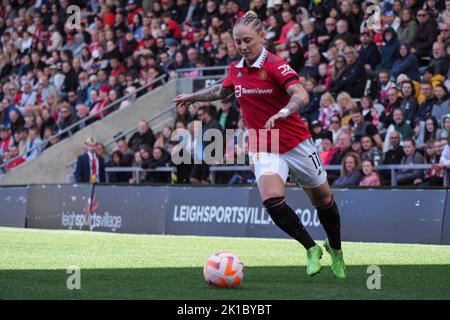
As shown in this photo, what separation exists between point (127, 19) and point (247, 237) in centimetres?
1340

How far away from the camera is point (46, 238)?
17438 mm

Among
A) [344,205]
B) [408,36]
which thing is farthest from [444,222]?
[408,36]

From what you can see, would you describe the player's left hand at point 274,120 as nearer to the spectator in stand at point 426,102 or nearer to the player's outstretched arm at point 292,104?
the player's outstretched arm at point 292,104

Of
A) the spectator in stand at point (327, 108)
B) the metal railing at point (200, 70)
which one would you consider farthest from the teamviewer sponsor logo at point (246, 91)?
the metal railing at point (200, 70)

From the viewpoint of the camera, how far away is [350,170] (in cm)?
1794

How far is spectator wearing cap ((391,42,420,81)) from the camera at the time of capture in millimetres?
19984

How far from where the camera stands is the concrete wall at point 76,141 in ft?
89.9

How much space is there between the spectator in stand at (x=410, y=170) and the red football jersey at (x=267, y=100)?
25.7 feet

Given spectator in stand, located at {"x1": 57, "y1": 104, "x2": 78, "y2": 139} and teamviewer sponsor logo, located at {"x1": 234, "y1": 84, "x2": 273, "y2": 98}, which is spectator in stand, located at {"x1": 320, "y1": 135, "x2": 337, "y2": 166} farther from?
spectator in stand, located at {"x1": 57, "y1": 104, "x2": 78, "y2": 139}

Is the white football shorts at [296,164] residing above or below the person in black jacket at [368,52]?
below

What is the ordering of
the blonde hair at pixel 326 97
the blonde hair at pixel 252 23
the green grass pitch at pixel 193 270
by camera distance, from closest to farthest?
the green grass pitch at pixel 193 270 < the blonde hair at pixel 252 23 < the blonde hair at pixel 326 97

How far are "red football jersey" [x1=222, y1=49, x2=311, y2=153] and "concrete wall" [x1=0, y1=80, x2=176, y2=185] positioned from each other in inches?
682

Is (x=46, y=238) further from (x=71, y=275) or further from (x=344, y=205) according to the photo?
(x=71, y=275)

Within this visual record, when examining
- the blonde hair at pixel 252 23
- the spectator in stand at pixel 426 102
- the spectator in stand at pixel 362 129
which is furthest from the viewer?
the spectator in stand at pixel 362 129
